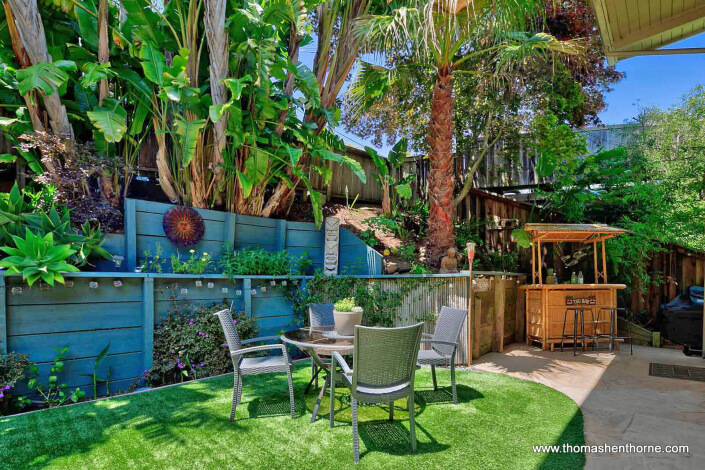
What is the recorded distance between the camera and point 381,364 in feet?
9.68

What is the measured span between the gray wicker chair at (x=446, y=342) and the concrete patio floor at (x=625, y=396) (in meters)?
1.27

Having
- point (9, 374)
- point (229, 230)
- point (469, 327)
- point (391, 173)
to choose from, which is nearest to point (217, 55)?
point (229, 230)

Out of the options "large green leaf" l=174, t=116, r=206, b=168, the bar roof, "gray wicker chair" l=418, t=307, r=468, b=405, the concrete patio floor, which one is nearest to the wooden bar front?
the concrete patio floor

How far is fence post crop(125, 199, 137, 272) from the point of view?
4852 millimetres

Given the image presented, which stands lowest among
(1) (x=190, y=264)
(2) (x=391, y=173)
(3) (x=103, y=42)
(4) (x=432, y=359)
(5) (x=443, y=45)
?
(4) (x=432, y=359)

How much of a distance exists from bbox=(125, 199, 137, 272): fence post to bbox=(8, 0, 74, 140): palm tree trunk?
1047 millimetres

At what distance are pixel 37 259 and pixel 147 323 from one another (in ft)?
4.25

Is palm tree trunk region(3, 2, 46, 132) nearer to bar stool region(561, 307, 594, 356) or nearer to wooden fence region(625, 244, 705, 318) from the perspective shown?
bar stool region(561, 307, 594, 356)

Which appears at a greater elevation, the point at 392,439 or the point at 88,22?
the point at 88,22

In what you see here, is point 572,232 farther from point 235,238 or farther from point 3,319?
point 3,319

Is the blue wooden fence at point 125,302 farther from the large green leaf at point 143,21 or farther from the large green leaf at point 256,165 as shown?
the large green leaf at point 143,21

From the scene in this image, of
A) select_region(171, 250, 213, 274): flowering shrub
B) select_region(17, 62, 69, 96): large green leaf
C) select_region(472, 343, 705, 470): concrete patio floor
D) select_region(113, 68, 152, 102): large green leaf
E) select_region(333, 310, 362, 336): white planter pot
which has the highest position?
select_region(113, 68, 152, 102): large green leaf

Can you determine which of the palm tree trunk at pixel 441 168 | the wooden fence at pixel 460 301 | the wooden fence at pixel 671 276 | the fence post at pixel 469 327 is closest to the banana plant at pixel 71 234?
the wooden fence at pixel 460 301

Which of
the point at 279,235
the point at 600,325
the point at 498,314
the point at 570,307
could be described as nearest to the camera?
the point at 279,235
